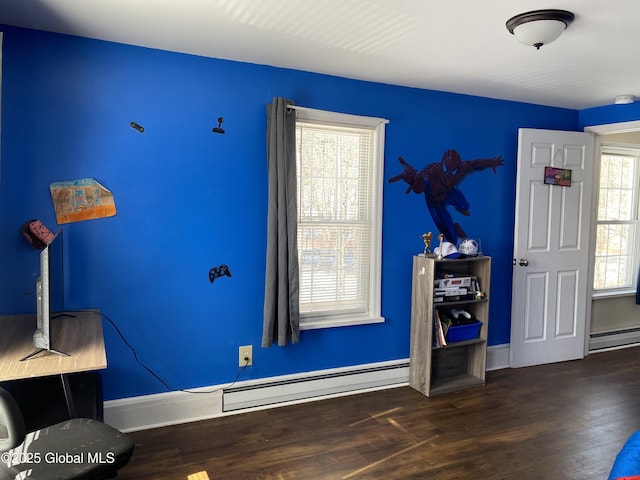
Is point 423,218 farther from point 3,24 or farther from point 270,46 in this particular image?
point 3,24

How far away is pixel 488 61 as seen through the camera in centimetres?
298

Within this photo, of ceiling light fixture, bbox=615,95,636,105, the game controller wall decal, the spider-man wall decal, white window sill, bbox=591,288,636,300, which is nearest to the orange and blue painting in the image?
the game controller wall decal

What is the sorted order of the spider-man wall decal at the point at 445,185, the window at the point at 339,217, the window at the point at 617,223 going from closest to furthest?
1. the window at the point at 339,217
2. the spider-man wall decal at the point at 445,185
3. the window at the point at 617,223

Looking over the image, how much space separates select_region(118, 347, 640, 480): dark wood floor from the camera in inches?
97.8

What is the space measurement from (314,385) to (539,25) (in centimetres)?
262

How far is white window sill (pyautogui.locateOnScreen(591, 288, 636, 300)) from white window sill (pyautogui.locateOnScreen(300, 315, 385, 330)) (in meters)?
2.62

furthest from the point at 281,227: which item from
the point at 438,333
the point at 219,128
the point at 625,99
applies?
the point at 625,99

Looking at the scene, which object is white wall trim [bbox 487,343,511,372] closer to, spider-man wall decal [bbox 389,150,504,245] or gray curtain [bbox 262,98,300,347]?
spider-man wall decal [bbox 389,150,504,245]

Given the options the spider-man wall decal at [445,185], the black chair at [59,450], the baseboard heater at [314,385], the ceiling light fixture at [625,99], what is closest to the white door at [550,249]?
the ceiling light fixture at [625,99]

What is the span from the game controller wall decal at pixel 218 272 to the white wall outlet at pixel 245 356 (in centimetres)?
51

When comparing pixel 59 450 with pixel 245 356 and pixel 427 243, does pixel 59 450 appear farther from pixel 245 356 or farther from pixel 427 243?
pixel 427 243

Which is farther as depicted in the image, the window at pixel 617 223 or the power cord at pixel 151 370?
the window at pixel 617 223

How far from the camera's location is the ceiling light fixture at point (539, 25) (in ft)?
7.22

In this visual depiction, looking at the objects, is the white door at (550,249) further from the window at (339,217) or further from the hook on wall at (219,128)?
the hook on wall at (219,128)
